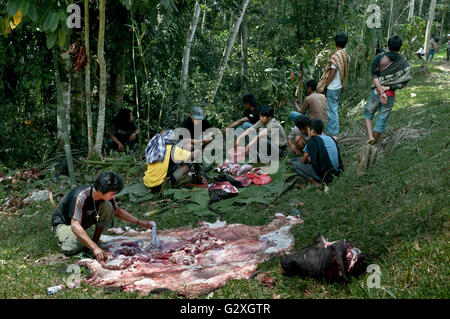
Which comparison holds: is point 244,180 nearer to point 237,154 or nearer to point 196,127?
point 237,154

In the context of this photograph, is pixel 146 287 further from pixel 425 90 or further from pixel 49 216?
pixel 425 90

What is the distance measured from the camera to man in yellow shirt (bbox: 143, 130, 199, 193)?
244 inches

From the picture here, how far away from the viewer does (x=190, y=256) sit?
4.19m

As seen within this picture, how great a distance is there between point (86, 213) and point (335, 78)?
4.83 m

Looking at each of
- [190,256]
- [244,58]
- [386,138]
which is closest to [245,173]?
[386,138]

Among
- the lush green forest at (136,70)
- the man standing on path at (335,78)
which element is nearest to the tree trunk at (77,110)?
the lush green forest at (136,70)

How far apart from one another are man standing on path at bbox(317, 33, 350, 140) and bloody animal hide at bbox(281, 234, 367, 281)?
4231 mm

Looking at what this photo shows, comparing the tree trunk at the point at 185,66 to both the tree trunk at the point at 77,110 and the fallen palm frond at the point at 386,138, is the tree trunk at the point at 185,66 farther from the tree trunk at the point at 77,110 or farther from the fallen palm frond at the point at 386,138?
the fallen palm frond at the point at 386,138

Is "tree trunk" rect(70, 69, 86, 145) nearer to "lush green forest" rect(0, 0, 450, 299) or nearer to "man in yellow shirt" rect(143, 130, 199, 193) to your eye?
"lush green forest" rect(0, 0, 450, 299)

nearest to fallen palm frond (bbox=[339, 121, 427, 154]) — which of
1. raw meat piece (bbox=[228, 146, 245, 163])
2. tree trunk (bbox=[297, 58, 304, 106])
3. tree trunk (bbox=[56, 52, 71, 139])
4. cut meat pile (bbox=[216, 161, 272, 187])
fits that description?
cut meat pile (bbox=[216, 161, 272, 187])

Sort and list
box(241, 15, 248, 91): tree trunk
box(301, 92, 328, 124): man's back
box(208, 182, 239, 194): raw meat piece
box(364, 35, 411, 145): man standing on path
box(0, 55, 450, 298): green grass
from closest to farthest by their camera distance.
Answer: box(0, 55, 450, 298): green grass < box(364, 35, 411, 145): man standing on path < box(208, 182, 239, 194): raw meat piece < box(301, 92, 328, 124): man's back < box(241, 15, 248, 91): tree trunk

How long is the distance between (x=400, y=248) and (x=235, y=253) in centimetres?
151

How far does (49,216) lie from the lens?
5.76m
